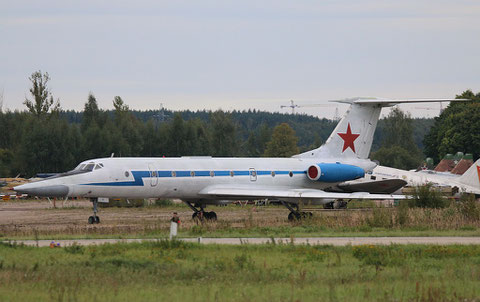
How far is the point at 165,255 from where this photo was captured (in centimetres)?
1798

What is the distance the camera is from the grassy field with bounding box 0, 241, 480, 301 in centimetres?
1292

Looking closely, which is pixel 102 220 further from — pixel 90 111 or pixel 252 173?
pixel 90 111

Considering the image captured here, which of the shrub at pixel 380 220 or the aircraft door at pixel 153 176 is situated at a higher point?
the aircraft door at pixel 153 176

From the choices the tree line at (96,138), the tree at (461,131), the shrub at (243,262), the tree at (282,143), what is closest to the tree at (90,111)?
the tree line at (96,138)

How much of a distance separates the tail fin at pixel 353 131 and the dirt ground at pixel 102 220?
12.9ft

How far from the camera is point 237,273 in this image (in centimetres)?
1538

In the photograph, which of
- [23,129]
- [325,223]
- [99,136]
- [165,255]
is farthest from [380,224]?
[23,129]

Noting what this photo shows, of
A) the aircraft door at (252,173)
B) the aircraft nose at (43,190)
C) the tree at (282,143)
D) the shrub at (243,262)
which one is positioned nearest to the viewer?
the shrub at (243,262)

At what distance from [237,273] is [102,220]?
19917 mm

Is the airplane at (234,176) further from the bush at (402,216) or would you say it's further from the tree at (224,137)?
the tree at (224,137)

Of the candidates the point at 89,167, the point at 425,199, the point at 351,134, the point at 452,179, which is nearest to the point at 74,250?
the point at 89,167

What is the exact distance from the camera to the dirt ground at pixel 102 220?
26.7 metres

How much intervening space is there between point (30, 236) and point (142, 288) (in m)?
12.0

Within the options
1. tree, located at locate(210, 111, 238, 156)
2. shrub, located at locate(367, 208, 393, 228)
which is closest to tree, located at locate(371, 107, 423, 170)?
tree, located at locate(210, 111, 238, 156)
